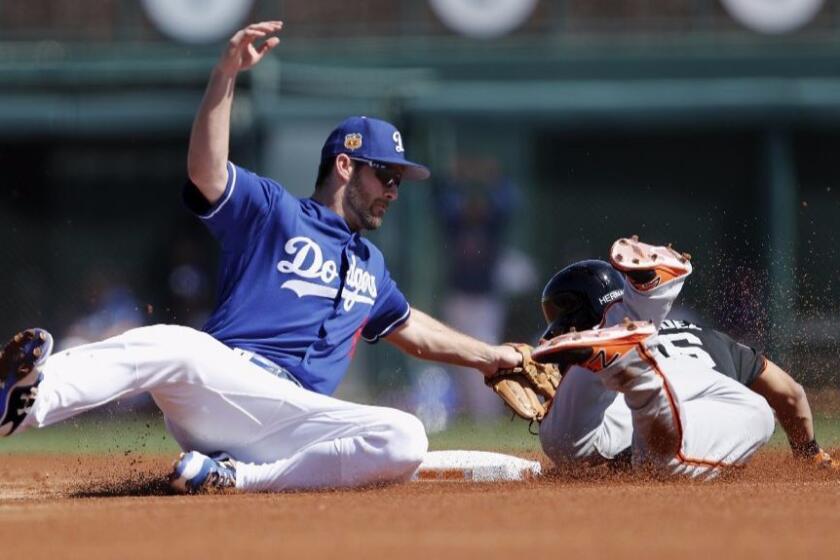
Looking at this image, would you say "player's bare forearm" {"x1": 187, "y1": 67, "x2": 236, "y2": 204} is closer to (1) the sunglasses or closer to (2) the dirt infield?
(1) the sunglasses

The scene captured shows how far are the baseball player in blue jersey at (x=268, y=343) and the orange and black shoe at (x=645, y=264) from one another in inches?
35.8

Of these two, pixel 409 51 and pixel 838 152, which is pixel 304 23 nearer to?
pixel 409 51

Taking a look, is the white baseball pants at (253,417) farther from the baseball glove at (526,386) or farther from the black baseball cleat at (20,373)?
the baseball glove at (526,386)

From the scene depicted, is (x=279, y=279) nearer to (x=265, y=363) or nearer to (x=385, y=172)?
(x=265, y=363)

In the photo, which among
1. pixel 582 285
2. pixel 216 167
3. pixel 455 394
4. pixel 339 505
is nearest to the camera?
pixel 339 505

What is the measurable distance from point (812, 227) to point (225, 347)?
7.41 m

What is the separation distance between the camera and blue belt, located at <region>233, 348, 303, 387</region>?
505cm

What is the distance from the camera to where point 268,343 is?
5137 millimetres

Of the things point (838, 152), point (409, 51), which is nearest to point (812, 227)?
point (838, 152)

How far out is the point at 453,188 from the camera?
37.1ft

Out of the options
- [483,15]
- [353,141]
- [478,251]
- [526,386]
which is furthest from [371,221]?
[483,15]

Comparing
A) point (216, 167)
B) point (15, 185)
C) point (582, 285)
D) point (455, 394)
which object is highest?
point (216, 167)

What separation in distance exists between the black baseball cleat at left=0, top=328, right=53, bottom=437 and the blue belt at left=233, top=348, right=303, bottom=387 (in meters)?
0.86

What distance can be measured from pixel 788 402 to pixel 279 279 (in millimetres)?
2040
